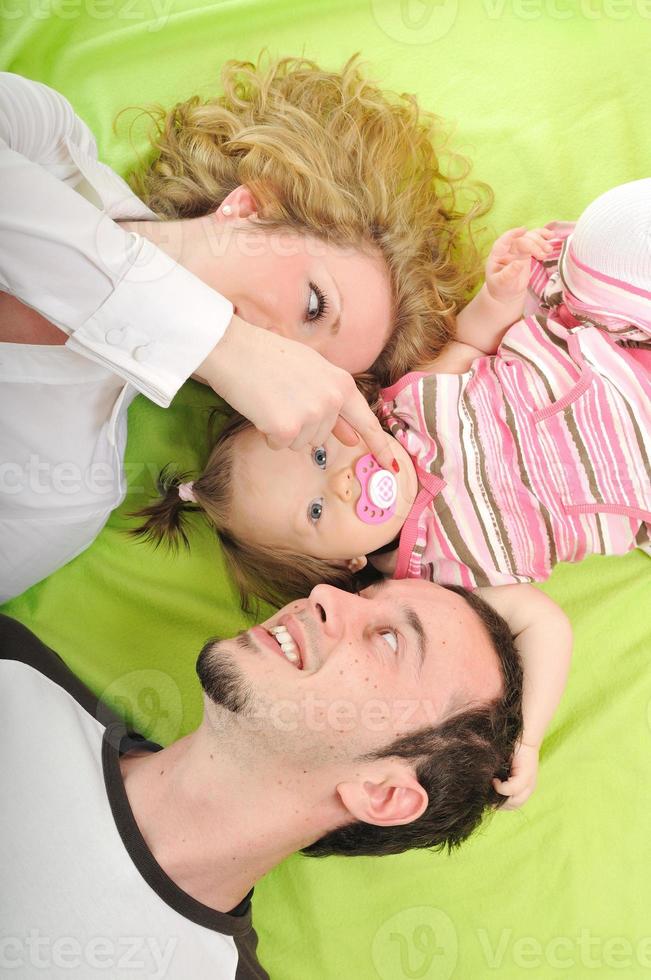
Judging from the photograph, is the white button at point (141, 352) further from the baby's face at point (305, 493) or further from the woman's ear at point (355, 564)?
the woman's ear at point (355, 564)

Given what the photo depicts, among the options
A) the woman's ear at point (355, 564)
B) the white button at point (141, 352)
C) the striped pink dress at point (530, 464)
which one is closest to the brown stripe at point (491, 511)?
the striped pink dress at point (530, 464)

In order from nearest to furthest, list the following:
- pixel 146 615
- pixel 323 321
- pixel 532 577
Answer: pixel 323 321 < pixel 532 577 < pixel 146 615

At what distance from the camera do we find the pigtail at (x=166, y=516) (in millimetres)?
1919

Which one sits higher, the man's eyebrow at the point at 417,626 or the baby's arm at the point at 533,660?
the man's eyebrow at the point at 417,626

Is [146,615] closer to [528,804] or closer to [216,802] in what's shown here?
[216,802]

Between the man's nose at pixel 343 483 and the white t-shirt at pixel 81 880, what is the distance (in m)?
0.65

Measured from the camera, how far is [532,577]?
182cm

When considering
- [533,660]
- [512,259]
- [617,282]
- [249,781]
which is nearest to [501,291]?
[512,259]

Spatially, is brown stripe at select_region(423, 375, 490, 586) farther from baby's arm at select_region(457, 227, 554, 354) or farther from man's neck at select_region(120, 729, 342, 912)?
man's neck at select_region(120, 729, 342, 912)

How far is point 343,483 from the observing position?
1.67 meters

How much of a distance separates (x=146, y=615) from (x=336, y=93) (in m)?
1.25

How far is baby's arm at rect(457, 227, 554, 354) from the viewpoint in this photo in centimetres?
185

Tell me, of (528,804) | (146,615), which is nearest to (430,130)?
(146,615)

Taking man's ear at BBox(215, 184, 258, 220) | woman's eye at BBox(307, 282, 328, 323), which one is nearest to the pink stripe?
woman's eye at BBox(307, 282, 328, 323)
